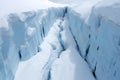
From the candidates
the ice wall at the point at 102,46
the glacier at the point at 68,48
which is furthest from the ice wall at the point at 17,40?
the ice wall at the point at 102,46

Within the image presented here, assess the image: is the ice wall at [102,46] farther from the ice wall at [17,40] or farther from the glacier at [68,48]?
the ice wall at [17,40]

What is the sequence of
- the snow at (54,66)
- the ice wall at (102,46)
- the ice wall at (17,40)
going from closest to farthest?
the ice wall at (102,46)
the ice wall at (17,40)
the snow at (54,66)

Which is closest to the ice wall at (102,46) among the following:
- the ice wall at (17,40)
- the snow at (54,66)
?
the snow at (54,66)

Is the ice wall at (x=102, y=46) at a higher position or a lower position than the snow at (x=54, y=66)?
higher

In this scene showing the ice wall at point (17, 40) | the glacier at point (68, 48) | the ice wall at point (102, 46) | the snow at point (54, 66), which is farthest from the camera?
the snow at point (54, 66)

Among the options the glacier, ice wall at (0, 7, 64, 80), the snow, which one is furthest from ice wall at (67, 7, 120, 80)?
ice wall at (0, 7, 64, 80)

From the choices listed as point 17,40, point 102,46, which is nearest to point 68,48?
point 17,40

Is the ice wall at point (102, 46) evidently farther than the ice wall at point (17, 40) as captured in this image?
No

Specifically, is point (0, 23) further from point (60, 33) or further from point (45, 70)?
point (60, 33)

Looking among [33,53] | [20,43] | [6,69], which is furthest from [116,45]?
[33,53]

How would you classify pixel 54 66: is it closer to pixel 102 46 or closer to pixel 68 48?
pixel 68 48
